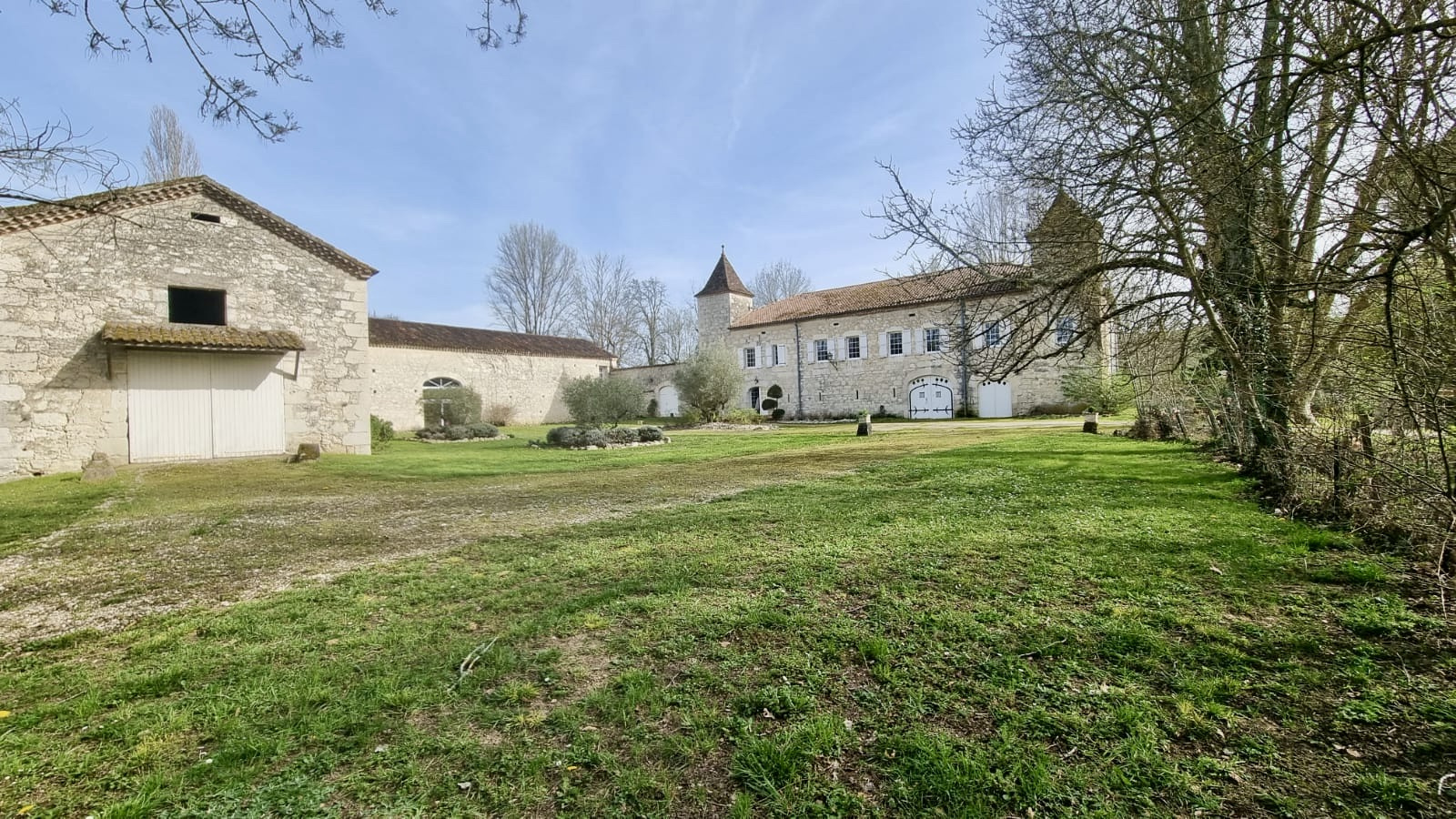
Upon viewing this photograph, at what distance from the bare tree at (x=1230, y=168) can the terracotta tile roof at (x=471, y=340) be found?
24010 millimetres

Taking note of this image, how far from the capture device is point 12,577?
4168mm

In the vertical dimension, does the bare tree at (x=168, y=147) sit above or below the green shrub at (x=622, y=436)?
above

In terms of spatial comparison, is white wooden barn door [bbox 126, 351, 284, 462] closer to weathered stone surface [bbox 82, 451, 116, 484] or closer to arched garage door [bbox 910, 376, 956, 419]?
weathered stone surface [bbox 82, 451, 116, 484]

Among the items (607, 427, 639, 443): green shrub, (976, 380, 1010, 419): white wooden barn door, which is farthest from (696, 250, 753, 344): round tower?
(607, 427, 639, 443): green shrub

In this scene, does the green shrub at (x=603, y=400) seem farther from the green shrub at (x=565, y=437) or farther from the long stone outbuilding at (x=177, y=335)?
the long stone outbuilding at (x=177, y=335)

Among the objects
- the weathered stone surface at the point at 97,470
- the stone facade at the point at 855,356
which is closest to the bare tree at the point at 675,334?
the stone facade at the point at 855,356

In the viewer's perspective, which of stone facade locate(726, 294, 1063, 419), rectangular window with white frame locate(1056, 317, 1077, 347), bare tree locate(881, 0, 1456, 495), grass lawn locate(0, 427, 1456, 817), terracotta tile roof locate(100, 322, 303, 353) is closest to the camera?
grass lawn locate(0, 427, 1456, 817)

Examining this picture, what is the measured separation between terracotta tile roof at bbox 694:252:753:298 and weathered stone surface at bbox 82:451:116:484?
26194 mm

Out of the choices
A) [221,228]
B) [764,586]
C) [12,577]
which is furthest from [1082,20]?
[221,228]

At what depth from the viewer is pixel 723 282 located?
3322 centimetres

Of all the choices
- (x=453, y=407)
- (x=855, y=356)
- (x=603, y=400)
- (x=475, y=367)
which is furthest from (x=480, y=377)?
(x=855, y=356)

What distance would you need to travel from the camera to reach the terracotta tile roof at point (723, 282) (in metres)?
33.1

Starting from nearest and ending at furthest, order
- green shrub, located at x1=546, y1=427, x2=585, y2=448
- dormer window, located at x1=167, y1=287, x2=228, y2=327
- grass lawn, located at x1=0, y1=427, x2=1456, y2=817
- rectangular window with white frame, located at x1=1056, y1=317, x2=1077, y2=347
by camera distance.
Answer: grass lawn, located at x1=0, y1=427, x2=1456, y2=817, rectangular window with white frame, located at x1=1056, y1=317, x2=1077, y2=347, dormer window, located at x1=167, y1=287, x2=228, y2=327, green shrub, located at x1=546, y1=427, x2=585, y2=448

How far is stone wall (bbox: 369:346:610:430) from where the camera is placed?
2450 centimetres
